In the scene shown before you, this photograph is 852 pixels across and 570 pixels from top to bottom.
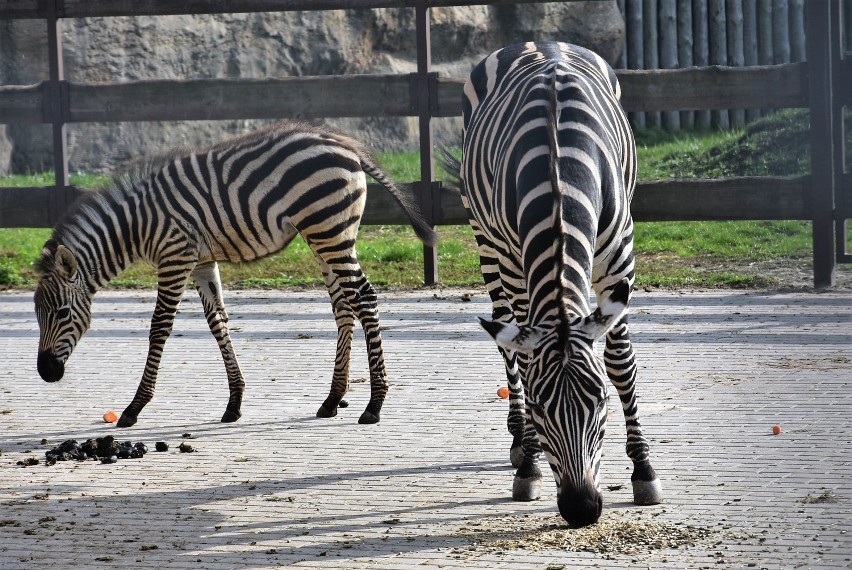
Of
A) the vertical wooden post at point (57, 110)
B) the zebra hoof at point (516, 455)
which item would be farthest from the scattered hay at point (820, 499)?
the vertical wooden post at point (57, 110)

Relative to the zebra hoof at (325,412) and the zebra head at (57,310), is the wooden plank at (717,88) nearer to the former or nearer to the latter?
the zebra hoof at (325,412)

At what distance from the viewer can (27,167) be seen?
16469 mm

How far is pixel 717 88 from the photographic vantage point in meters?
10.2

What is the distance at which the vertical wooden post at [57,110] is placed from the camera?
10.9m

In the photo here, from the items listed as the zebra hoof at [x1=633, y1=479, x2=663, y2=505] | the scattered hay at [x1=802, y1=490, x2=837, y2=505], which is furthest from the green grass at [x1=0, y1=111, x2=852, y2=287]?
the zebra hoof at [x1=633, y1=479, x2=663, y2=505]

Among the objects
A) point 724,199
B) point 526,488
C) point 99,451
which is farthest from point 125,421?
point 724,199

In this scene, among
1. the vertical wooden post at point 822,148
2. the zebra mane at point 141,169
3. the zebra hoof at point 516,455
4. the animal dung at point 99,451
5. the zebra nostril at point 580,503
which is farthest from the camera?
the vertical wooden post at point 822,148

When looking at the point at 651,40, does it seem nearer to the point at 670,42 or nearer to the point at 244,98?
the point at 670,42

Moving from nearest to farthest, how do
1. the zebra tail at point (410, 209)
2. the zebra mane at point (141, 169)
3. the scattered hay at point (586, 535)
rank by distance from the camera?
the scattered hay at point (586, 535), the zebra mane at point (141, 169), the zebra tail at point (410, 209)

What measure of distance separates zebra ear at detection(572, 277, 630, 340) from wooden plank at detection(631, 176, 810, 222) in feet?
19.7

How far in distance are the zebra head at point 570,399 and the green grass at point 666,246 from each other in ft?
21.3

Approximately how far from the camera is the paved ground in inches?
176

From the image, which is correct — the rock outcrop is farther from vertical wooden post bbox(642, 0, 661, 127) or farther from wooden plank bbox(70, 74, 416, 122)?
wooden plank bbox(70, 74, 416, 122)

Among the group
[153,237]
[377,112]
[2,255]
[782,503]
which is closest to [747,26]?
[377,112]
